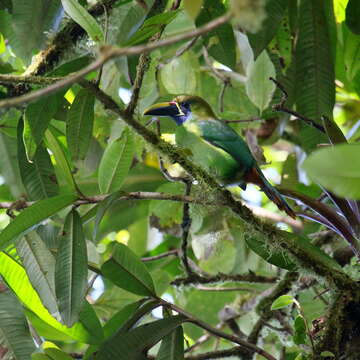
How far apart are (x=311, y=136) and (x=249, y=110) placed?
94 cm

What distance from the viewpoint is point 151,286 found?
2.14m

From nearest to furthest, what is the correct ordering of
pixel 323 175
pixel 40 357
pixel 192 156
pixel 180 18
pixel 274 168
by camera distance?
pixel 323 175 → pixel 40 357 → pixel 192 156 → pixel 180 18 → pixel 274 168

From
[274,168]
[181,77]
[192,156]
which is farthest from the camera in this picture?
[274,168]

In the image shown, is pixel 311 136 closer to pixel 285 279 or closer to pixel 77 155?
pixel 285 279

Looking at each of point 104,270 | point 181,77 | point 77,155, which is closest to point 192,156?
point 77,155

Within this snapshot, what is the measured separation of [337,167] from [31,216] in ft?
4.02

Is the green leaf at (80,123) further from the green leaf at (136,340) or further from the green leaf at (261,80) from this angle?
the green leaf at (261,80)

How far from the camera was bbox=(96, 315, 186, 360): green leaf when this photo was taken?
1946 millimetres

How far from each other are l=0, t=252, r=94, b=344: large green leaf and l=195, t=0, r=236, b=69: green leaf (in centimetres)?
111

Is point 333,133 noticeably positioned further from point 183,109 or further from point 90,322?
point 90,322

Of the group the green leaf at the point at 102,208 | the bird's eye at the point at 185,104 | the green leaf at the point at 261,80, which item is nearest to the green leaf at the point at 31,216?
the green leaf at the point at 102,208

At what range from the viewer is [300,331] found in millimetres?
1970

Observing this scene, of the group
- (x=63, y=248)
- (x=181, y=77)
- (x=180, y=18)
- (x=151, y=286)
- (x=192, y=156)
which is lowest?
(x=151, y=286)

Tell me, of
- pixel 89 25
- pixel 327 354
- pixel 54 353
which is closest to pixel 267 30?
pixel 89 25
